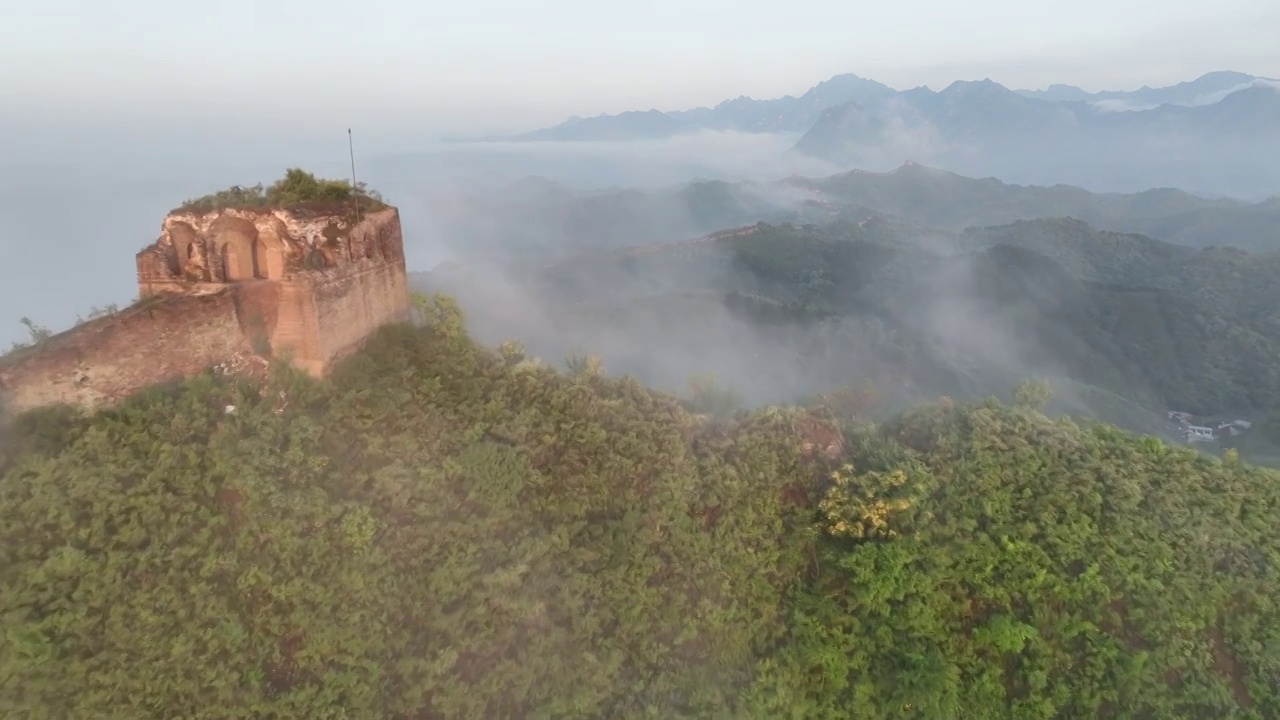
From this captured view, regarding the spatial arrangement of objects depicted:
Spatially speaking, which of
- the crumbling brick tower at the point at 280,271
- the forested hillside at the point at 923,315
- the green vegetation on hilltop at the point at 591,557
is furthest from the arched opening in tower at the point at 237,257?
the forested hillside at the point at 923,315

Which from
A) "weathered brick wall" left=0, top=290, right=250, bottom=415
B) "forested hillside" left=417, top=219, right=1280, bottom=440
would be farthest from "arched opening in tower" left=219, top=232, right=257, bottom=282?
"forested hillside" left=417, top=219, right=1280, bottom=440

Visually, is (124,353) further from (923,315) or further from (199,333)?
(923,315)

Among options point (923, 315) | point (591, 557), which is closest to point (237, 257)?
point (591, 557)

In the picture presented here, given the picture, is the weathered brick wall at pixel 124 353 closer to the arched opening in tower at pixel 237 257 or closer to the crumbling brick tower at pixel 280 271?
the crumbling brick tower at pixel 280 271

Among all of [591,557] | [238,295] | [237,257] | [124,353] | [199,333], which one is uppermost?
[237,257]

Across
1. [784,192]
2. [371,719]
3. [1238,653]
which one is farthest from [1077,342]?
[784,192]

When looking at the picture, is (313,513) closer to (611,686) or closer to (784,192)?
(611,686)

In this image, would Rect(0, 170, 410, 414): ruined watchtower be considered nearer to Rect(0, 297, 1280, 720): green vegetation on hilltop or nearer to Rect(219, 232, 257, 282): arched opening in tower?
Rect(219, 232, 257, 282): arched opening in tower
